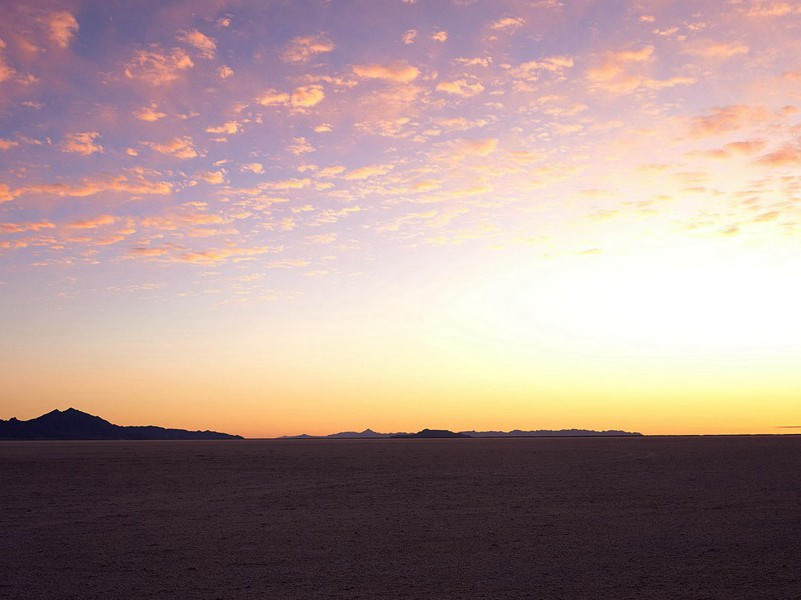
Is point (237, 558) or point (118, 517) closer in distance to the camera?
point (237, 558)

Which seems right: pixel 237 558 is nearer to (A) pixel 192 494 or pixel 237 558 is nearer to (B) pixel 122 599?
(B) pixel 122 599

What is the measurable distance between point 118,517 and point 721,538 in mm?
15797

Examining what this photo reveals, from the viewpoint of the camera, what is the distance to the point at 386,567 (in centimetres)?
1384

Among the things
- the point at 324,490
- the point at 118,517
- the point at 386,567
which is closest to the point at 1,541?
the point at 118,517

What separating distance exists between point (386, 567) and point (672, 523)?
878 cm

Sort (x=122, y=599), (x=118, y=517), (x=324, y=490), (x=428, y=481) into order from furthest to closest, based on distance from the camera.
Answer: (x=428, y=481)
(x=324, y=490)
(x=118, y=517)
(x=122, y=599)

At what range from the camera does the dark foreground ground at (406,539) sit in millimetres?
12375

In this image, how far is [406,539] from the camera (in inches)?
661

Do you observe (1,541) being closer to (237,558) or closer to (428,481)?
(237,558)

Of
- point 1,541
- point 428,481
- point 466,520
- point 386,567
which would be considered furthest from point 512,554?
point 428,481

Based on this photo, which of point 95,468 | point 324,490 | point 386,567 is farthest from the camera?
point 95,468

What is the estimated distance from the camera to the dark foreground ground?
40.6 feet

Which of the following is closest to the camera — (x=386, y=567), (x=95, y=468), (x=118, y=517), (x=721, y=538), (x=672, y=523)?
(x=386, y=567)

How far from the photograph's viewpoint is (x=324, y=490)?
28062 mm
